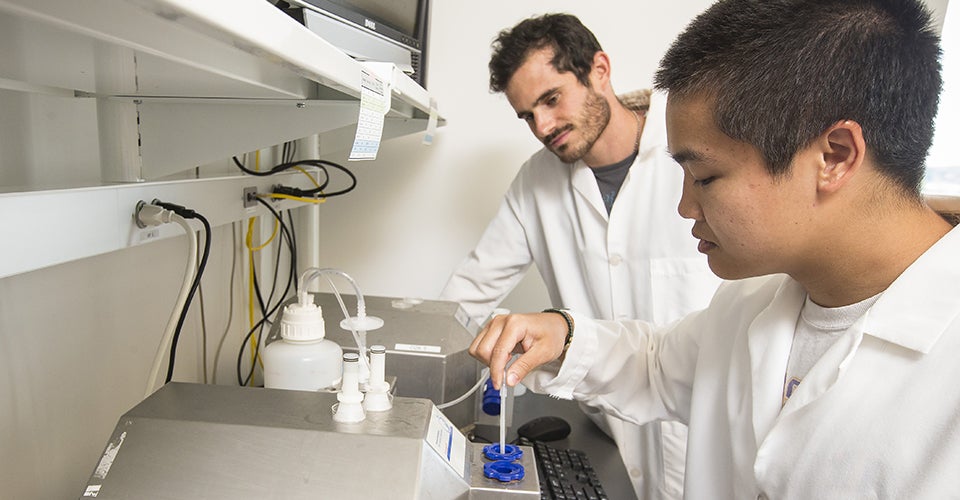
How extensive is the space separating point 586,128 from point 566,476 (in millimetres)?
863

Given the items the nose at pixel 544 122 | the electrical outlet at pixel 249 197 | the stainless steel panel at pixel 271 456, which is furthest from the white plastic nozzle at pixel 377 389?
the nose at pixel 544 122

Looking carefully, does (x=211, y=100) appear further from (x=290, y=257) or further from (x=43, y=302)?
(x=290, y=257)

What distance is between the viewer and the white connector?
0.72 m

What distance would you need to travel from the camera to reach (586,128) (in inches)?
58.2

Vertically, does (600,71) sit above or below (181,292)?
above

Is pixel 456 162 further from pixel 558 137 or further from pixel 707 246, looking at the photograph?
pixel 707 246

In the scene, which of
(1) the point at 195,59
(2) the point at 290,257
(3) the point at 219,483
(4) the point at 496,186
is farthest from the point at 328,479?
(4) the point at 496,186

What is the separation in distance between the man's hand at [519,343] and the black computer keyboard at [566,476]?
0.59 feet

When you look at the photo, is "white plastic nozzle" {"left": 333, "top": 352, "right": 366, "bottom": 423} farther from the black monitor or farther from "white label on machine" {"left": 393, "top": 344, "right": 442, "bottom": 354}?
the black monitor

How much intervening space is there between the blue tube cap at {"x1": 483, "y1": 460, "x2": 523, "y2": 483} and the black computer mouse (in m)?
0.52

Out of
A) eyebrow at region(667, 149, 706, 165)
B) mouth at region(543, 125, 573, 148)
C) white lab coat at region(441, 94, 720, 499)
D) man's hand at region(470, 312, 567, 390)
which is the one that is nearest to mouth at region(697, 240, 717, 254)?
eyebrow at region(667, 149, 706, 165)

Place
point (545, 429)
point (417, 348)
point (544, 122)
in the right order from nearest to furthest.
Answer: point (417, 348) → point (545, 429) → point (544, 122)

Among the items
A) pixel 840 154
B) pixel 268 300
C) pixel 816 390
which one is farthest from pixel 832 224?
pixel 268 300

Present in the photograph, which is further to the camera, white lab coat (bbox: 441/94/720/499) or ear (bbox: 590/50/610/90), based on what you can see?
ear (bbox: 590/50/610/90)
